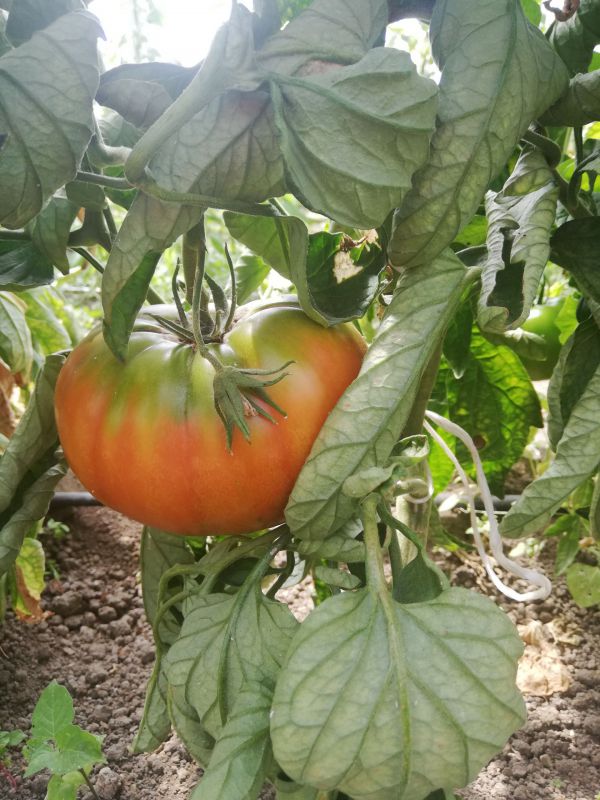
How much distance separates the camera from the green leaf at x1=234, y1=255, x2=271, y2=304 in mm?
915

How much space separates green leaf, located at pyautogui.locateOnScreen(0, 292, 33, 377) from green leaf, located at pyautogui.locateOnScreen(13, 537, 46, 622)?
258 millimetres

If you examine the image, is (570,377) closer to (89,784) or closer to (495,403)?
(495,403)

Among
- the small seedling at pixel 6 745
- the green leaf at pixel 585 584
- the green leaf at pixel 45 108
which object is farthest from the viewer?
the green leaf at pixel 585 584

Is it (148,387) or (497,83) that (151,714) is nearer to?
(148,387)

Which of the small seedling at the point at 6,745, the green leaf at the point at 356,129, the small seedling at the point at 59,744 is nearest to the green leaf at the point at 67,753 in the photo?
the small seedling at the point at 59,744

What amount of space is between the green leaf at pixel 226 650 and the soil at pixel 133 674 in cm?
35

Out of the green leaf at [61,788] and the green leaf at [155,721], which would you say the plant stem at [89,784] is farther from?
the green leaf at [155,721]

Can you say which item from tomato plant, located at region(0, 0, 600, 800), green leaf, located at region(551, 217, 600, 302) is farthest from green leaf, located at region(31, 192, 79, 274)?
green leaf, located at region(551, 217, 600, 302)

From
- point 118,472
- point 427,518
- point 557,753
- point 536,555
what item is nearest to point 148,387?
point 118,472

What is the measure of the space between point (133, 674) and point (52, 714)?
287 mm

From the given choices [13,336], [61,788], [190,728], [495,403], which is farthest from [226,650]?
[13,336]

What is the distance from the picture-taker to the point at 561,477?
595 millimetres

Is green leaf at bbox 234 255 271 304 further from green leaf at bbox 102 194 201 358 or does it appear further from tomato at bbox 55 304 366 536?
green leaf at bbox 102 194 201 358

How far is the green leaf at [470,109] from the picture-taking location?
1.74ft
